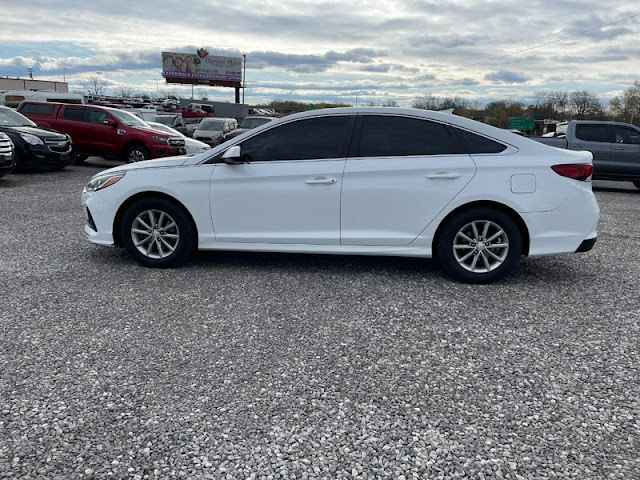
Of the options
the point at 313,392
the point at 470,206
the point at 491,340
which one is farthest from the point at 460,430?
the point at 470,206

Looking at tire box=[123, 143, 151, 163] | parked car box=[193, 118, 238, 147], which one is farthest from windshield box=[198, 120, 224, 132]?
tire box=[123, 143, 151, 163]

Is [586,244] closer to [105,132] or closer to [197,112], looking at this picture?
[105,132]

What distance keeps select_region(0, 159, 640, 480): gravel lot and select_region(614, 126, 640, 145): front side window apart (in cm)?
897

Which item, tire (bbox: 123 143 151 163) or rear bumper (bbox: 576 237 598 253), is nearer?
rear bumper (bbox: 576 237 598 253)

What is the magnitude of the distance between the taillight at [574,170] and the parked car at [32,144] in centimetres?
1190

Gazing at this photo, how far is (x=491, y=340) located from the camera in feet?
12.7

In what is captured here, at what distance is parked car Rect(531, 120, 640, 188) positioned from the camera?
512 inches

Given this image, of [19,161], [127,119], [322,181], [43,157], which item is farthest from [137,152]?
[322,181]

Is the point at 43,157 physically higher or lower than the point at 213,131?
lower

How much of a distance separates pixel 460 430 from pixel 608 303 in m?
2.68

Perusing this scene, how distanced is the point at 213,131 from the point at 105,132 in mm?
7462

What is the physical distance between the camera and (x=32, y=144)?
42.1 feet

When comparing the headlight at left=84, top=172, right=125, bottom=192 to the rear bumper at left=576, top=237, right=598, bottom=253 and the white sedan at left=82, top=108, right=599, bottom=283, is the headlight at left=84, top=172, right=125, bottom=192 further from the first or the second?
the rear bumper at left=576, top=237, right=598, bottom=253

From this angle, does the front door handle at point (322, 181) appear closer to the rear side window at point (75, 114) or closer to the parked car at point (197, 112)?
the rear side window at point (75, 114)
